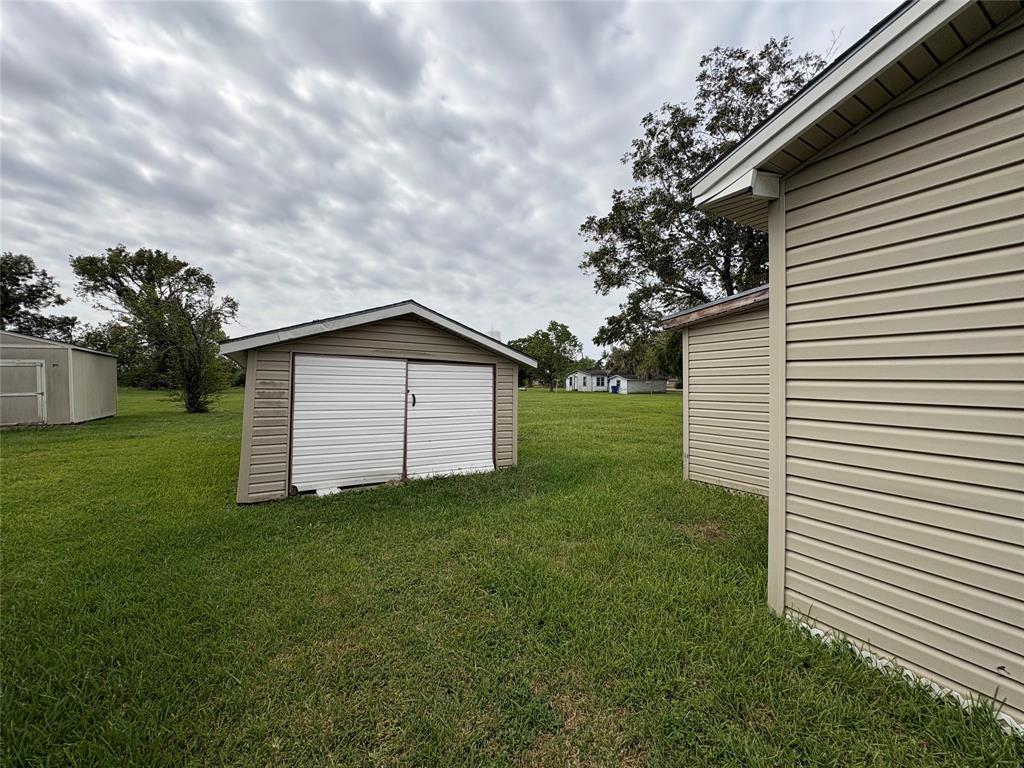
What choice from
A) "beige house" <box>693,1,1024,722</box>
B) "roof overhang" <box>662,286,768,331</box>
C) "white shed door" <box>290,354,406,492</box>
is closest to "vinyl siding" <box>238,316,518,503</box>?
"white shed door" <box>290,354,406,492</box>

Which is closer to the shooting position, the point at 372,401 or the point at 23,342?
the point at 372,401

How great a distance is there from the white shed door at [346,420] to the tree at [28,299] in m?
41.6

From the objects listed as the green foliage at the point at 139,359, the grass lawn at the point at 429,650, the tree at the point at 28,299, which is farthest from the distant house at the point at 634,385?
the tree at the point at 28,299

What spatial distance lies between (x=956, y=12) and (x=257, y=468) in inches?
298

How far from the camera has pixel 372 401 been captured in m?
6.33

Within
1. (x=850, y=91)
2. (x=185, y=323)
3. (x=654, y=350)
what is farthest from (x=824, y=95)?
(x=185, y=323)

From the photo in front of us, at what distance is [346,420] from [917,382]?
6494 mm

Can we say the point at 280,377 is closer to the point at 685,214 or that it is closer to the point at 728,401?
the point at 728,401

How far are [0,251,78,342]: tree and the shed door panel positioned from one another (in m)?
28.5

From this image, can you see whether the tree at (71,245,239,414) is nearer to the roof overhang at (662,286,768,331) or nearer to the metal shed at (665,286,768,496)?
the roof overhang at (662,286,768,331)

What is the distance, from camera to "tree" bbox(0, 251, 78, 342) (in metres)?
29.7

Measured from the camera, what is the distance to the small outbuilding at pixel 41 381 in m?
11.3

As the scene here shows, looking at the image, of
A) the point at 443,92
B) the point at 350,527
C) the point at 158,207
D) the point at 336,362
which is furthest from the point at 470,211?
the point at 350,527

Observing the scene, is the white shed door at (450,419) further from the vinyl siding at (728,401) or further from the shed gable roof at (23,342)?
the shed gable roof at (23,342)
